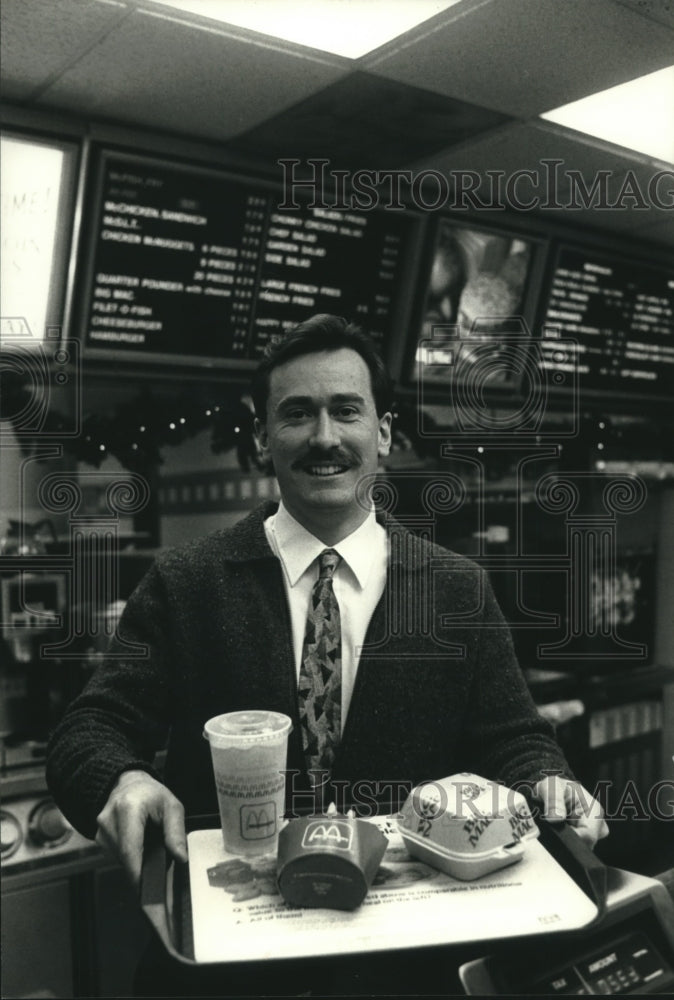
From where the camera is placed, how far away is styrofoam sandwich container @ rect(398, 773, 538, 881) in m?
0.90

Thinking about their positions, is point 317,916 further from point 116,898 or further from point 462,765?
point 116,898

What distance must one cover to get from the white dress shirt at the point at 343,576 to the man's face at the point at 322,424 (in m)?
0.10

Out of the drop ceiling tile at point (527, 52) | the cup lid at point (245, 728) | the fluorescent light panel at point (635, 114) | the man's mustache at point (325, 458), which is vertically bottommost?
the cup lid at point (245, 728)

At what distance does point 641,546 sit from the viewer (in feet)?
9.64

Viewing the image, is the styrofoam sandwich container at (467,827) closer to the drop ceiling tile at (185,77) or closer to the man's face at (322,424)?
the man's face at (322,424)

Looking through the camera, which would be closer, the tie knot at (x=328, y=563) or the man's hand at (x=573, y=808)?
the man's hand at (x=573, y=808)

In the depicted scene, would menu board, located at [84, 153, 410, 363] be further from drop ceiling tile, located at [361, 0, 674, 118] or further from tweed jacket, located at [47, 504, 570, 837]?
tweed jacket, located at [47, 504, 570, 837]

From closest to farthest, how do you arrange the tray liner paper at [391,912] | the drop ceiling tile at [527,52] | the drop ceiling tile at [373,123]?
the tray liner paper at [391,912] → the drop ceiling tile at [527,52] → the drop ceiling tile at [373,123]

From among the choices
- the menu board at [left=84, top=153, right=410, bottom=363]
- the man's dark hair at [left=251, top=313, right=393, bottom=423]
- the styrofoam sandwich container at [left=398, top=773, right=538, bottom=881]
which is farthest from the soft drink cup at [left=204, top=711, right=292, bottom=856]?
the menu board at [left=84, top=153, right=410, bottom=363]

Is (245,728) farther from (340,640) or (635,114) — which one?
(635,114)

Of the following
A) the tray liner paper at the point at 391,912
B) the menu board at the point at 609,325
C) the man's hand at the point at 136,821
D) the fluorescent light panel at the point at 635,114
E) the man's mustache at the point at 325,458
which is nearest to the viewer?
the tray liner paper at the point at 391,912

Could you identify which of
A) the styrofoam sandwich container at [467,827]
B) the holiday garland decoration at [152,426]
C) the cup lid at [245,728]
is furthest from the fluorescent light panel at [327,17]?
the styrofoam sandwich container at [467,827]

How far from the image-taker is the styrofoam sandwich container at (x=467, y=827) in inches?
35.6

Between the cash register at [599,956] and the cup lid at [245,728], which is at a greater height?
the cup lid at [245,728]
